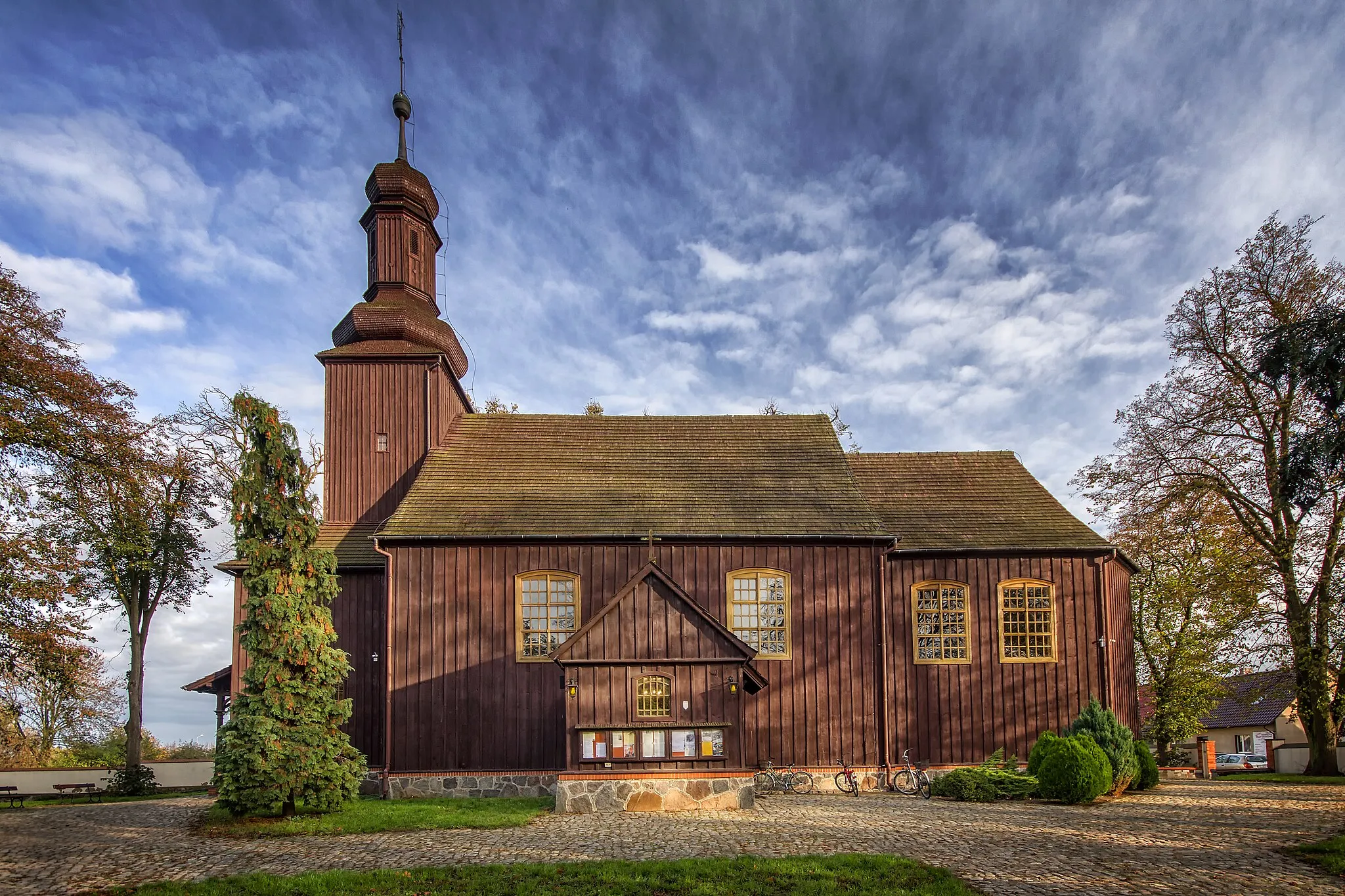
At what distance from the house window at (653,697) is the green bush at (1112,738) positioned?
764 centimetres

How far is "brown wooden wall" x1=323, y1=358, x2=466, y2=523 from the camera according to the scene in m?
20.7

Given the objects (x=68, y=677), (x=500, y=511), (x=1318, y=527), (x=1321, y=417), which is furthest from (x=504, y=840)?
(x=1318, y=527)

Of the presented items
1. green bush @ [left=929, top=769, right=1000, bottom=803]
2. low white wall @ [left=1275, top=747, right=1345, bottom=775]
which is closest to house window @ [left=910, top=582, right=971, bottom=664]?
green bush @ [left=929, top=769, right=1000, bottom=803]

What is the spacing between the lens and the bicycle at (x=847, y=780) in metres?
17.5

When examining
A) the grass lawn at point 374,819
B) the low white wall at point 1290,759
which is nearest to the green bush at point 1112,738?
the grass lawn at point 374,819

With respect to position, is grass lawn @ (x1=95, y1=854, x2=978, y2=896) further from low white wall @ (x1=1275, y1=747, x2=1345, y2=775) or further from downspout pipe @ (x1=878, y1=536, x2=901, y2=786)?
low white wall @ (x1=1275, y1=747, x2=1345, y2=775)

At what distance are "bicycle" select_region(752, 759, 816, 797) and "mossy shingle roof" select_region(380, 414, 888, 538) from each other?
4571 millimetres

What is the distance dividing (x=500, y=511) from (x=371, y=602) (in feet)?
10.7

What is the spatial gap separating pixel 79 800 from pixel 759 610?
15.9 m

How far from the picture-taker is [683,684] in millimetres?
15383

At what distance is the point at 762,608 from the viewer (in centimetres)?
1856

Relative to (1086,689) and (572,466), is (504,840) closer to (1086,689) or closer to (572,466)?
(572,466)

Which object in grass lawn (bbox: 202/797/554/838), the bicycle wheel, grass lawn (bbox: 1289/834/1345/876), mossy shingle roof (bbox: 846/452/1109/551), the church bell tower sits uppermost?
the church bell tower

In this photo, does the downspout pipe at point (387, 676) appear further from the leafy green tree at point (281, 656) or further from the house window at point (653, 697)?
the house window at point (653, 697)
